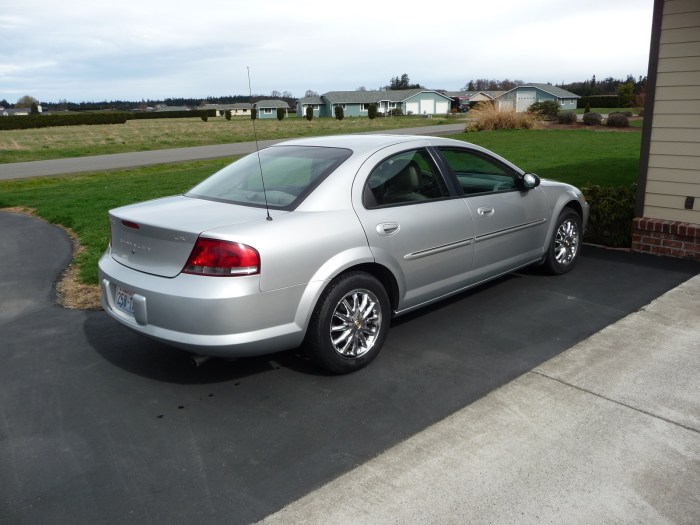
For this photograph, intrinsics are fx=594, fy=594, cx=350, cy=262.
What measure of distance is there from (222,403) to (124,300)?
94 cm

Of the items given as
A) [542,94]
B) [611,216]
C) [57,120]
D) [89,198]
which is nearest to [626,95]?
[542,94]

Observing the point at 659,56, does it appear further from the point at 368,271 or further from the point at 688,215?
the point at 368,271

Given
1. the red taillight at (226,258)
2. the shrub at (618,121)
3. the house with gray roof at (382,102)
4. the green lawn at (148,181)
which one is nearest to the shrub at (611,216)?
the green lawn at (148,181)

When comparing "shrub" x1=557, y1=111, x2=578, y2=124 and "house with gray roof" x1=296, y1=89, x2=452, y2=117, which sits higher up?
"house with gray roof" x1=296, y1=89, x2=452, y2=117

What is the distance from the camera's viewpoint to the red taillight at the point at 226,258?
3.47 m

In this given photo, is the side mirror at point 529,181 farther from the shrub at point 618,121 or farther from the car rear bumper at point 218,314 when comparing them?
the shrub at point 618,121

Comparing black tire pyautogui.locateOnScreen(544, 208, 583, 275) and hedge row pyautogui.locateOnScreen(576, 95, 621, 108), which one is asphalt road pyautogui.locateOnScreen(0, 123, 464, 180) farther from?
hedge row pyautogui.locateOnScreen(576, 95, 621, 108)

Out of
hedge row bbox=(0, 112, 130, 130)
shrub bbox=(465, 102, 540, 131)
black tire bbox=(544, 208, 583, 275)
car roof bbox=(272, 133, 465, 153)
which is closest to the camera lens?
car roof bbox=(272, 133, 465, 153)

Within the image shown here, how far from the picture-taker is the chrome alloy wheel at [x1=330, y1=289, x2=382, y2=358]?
13.1ft

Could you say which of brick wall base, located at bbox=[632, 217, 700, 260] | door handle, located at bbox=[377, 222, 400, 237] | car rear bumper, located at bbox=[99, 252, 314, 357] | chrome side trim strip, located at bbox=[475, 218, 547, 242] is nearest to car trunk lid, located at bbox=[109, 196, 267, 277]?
car rear bumper, located at bbox=[99, 252, 314, 357]

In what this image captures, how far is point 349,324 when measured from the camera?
159 inches

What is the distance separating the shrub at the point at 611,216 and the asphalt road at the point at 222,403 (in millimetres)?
1640

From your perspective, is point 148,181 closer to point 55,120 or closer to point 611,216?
point 611,216

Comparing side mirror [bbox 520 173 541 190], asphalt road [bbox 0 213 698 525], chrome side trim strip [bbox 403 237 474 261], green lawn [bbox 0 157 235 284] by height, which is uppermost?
side mirror [bbox 520 173 541 190]
